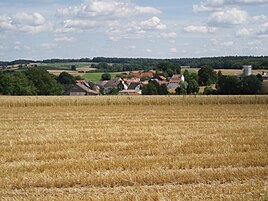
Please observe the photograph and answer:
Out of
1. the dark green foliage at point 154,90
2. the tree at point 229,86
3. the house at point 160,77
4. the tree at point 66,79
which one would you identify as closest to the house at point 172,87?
the dark green foliage at point 154,90

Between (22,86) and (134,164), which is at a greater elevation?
(134,164)

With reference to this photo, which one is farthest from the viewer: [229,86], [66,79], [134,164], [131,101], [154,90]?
[66,79]

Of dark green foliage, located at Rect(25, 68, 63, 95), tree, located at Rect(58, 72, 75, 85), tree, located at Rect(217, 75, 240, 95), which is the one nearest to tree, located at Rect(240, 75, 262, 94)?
tree, located at Rect(217, 75, 240, 95)

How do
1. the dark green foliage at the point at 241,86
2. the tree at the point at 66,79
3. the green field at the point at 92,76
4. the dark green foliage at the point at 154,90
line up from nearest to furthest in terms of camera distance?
the dark green foliage at the point at 241,86, the dark green foliage at the point at 154,90, the tree at the point at 66,79, the green field at the point at 92,76

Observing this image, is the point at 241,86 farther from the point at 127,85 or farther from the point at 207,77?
the point at 127,85

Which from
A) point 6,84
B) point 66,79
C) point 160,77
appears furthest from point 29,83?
point 160,77

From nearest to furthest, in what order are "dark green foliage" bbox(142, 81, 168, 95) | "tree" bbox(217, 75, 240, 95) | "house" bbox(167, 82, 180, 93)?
"tree" bbox(217, 75, 240, 95), "dark green foliage" bbox(142, 81, 168, 95), "house" bbox(167, 82, 180, 93)

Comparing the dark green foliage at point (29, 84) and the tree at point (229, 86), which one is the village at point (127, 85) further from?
the tree at point (229, 86)

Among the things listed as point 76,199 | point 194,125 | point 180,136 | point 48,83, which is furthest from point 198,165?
point 48,83

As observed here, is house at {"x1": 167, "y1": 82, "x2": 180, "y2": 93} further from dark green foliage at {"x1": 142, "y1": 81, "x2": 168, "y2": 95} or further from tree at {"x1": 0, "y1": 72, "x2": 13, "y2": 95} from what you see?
tree at {"x1": 0, "y1": 72, "x2": 13, "y2": 95}

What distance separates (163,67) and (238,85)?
7238cm

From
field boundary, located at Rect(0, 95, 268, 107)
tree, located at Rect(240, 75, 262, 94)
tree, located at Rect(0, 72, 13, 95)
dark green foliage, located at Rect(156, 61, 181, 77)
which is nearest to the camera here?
field boundary, located at Rect(0, 95, 268, 107)

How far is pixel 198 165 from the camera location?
10.7m

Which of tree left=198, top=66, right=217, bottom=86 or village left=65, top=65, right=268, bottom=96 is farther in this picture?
tree left=198, top=66, right=217, bottom=86
